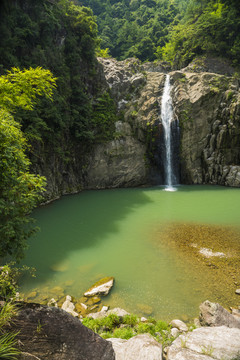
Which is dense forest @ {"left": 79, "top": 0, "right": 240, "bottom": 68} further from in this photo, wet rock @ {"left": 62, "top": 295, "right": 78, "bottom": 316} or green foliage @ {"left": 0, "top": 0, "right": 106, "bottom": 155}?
wet rock @ {"left": 62, "top": 295, "right": 78, "bottom": 316}

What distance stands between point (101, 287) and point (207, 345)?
361 cm

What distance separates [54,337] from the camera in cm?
261

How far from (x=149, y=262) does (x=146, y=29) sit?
2124 inches

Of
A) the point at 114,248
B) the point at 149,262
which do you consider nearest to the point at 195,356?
the point at 149,262

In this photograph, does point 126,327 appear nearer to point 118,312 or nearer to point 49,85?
point 118,312

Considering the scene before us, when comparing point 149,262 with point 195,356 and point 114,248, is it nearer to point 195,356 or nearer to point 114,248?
point 114,248

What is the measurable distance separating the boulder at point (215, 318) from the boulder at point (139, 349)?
1.74 meters

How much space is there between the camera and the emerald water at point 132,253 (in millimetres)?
5895

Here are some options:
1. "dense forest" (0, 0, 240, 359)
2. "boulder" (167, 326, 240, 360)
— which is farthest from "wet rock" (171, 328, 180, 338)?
"dense forest" (0, 0, 240, 359)

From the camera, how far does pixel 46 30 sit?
16.9 m

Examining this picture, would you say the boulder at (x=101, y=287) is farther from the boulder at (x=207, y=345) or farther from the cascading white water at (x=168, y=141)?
the cascading white water at (x=168, y=141)

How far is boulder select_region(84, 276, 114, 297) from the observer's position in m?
6.03

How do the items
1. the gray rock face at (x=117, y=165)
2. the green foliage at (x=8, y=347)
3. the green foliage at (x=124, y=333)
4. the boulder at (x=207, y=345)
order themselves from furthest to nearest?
the gray rock face at (x=117, y=165), the green foliage at (x=124, y=333), the boulder at (x=207, y=345), the green foliage at (x=8, y=347)

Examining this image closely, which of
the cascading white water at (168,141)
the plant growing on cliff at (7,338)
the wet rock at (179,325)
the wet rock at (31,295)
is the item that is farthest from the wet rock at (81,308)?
the cascading white water at (168,141)
